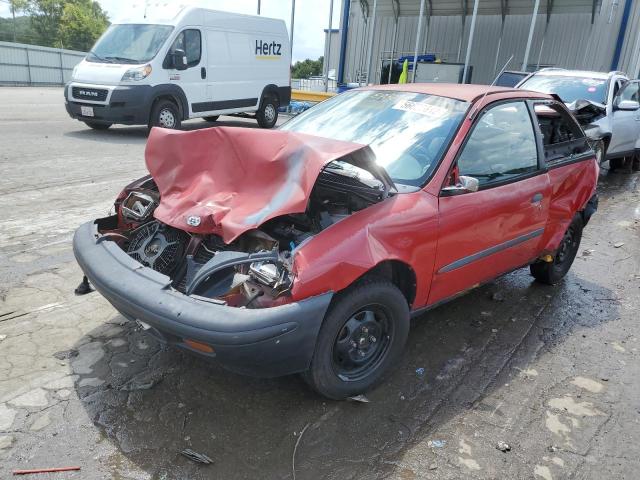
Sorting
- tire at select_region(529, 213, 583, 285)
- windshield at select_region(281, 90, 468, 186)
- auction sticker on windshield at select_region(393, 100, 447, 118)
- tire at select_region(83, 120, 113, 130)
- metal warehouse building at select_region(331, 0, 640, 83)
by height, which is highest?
metal warehouse building at select_region(331, 0, 640, 83)

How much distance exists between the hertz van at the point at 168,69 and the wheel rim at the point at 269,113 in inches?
41.4

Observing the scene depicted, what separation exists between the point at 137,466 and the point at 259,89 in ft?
40.3

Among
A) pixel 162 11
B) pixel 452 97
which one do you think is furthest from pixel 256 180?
pixel 162 11

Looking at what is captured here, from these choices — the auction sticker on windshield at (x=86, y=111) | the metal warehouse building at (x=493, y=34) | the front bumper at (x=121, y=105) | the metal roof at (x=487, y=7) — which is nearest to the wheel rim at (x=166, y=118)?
the front bumper at (x=121, y=105)

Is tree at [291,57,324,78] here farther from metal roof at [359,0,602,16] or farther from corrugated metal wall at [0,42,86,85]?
metal roof at [359,0,602,16]

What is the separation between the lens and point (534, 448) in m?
2.62

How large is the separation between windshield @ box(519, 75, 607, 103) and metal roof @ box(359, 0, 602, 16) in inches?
409

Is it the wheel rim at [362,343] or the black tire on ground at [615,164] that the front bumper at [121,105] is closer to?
the wheel rim at [362,343]

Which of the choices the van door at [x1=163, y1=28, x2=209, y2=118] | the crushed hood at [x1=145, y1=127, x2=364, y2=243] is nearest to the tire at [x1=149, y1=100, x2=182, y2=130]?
the van door at [x1=163, y1=28, x2=209, y2=118]

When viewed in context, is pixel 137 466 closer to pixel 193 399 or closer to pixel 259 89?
pixel 193 399

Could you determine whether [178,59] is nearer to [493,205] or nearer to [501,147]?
[501,147]

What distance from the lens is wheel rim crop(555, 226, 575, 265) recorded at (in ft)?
15.3

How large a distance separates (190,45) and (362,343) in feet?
33.0

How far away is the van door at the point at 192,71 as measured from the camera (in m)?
11.0
